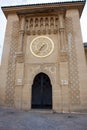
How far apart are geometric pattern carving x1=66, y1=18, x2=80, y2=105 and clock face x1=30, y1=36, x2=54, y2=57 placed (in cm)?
140

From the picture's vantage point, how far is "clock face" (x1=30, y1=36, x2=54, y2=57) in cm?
996

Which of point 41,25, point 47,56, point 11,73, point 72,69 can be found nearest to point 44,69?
point 47,56

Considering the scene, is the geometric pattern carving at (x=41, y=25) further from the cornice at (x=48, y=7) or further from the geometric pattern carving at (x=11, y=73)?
the geometric pattern carving at (x=11, y=73)

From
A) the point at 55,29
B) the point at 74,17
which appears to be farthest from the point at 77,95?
the point at 74,17

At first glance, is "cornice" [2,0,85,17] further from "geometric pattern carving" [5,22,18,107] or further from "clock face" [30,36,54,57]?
"clock face" [30,36,54,57]

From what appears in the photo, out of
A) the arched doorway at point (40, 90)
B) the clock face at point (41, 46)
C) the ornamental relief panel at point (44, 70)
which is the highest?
the clock face at point (41, 46)

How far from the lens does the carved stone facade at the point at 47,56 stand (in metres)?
8.94

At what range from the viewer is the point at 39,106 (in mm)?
9703

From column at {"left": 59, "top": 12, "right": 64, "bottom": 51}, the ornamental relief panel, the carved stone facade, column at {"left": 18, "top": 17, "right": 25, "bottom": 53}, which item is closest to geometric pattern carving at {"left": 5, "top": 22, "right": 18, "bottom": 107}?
the carved stone facade

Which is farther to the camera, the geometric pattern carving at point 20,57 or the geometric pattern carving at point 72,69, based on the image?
the geometric pattern carving at point 20,57

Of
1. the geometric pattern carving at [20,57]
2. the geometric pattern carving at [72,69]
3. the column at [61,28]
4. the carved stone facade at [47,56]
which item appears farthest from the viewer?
the geometric pattern carving at [20,57]

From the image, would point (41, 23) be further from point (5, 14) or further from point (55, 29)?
point (5, 14)

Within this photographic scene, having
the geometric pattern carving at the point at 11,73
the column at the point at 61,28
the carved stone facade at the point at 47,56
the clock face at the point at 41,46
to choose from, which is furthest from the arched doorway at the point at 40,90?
the column at the point at 61,28

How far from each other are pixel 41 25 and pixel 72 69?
4.30 meters
